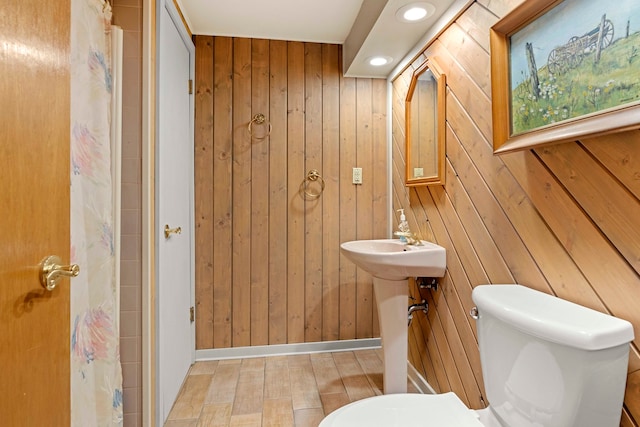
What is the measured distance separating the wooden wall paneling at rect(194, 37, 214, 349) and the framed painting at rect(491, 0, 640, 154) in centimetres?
176

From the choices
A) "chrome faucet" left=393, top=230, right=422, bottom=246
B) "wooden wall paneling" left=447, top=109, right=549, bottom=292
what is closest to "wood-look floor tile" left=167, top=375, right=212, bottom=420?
"chrome faucet" left=393, top=230, right=422, bottom=246

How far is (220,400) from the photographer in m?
1.84

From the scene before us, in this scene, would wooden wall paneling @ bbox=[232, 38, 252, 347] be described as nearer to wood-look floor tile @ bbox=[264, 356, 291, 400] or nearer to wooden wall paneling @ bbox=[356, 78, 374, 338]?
wood-look floor tile @ bbox=[264, 356, 291, 400]

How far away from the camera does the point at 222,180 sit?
2.28 metres

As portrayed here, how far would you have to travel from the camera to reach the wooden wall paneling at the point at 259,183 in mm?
2311

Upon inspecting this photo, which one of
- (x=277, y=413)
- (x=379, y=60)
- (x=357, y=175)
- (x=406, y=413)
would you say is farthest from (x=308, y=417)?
(x=379, y=60)

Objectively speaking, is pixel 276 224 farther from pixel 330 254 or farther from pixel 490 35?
pixel 490 35

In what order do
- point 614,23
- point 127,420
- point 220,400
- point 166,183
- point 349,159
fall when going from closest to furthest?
point 614,23, point 127,420, point 166,183, point 220,400, point 349,159

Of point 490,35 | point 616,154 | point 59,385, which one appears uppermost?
point 490,35

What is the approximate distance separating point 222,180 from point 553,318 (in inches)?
78.3

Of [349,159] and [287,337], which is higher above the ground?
[349,159]

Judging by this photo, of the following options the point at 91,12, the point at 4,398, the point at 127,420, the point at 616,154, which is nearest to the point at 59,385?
the point at 4,398

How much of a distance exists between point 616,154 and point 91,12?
164 cm

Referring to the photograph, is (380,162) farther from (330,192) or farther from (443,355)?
(443,355)
